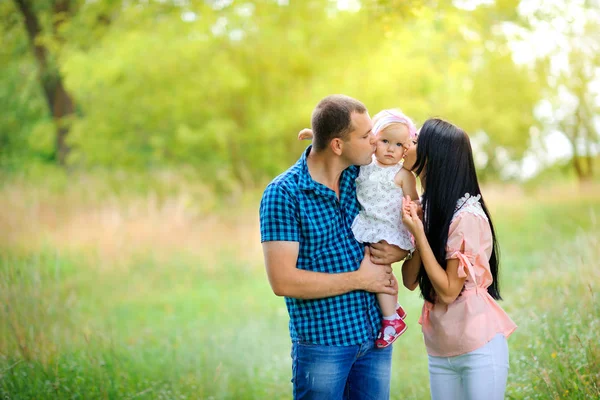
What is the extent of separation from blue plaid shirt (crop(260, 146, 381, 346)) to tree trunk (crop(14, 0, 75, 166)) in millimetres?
13146

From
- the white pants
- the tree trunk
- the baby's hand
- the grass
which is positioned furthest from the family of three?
the tree trunk

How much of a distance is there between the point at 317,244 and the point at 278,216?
0.25 m

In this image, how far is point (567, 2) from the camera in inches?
305

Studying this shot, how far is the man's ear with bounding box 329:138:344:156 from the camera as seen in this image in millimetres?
3229

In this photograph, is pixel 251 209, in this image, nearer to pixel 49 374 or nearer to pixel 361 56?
pixel 361 56

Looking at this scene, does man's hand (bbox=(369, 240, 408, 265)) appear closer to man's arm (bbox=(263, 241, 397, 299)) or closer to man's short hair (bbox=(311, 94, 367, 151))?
man's arm (bbox=(263, 241, 397, 299))

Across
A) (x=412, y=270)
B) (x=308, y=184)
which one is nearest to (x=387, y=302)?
(x=412, y=270)

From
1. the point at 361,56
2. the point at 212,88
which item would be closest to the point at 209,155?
the point at 212,88

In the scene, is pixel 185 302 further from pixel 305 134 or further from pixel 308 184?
pixel 308 184

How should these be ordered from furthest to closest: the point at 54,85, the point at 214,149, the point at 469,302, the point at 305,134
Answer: the point at 54,85
the point at 214,149
the point at 305,134
the point at 469,302

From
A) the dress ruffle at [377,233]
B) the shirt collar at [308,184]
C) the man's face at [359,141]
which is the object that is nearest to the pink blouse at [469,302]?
the dress ruffle at [377,233]

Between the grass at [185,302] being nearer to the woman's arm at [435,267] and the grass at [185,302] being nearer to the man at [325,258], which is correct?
the woman's arm at [435,267]

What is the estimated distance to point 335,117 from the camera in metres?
3.21

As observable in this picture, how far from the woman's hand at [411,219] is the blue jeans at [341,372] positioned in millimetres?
651
